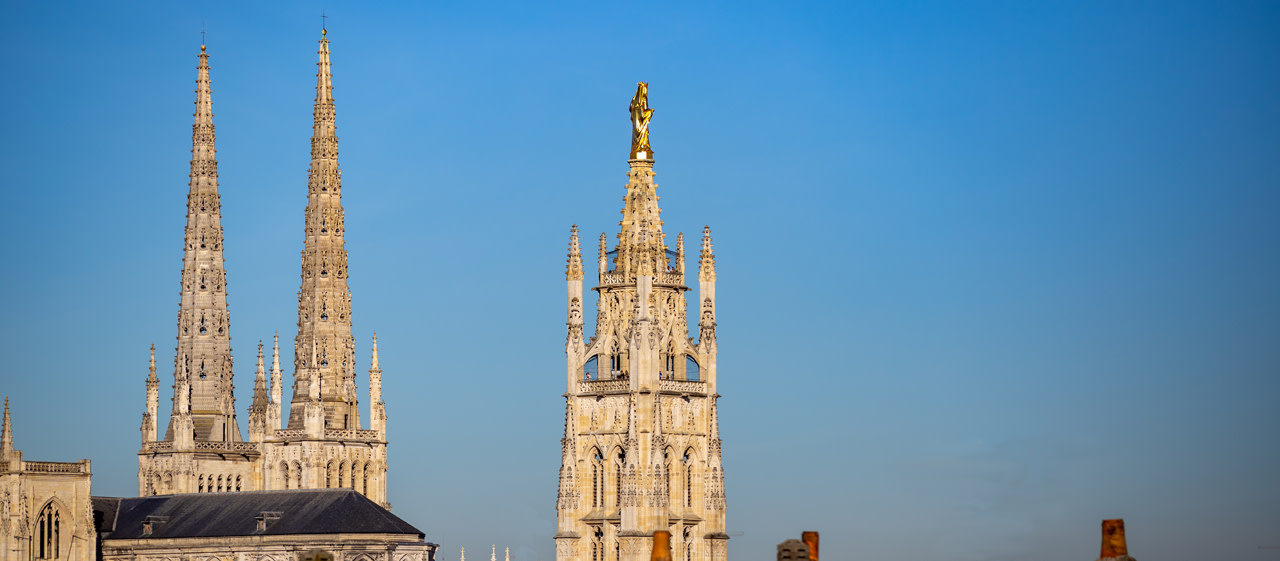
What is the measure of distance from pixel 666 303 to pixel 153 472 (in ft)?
131

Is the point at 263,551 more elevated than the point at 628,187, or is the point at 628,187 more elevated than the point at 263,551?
the point at 628,187

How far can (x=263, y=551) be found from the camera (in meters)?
129

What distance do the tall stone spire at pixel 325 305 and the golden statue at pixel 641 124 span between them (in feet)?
97.4

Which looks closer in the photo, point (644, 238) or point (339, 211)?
point (644, 238)

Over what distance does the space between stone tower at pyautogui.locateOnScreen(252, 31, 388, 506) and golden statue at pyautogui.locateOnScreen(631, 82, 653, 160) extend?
2980 cm

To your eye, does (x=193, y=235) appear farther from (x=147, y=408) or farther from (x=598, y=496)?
(x=598, y=496)

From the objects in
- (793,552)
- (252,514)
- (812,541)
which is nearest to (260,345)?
(252,514)

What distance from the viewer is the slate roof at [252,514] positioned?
422ft

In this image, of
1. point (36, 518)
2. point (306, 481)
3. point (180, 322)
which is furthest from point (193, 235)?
point (36, 518)

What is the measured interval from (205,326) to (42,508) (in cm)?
2889

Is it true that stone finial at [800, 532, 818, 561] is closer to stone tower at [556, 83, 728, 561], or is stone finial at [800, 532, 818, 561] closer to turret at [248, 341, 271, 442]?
stone tower at [556, 83, 728, 561]

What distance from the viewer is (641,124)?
131 meters

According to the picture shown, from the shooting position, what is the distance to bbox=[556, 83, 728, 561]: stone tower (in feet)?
415

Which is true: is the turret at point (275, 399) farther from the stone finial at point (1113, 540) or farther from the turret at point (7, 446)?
the stone finial at point (1113, 540)
